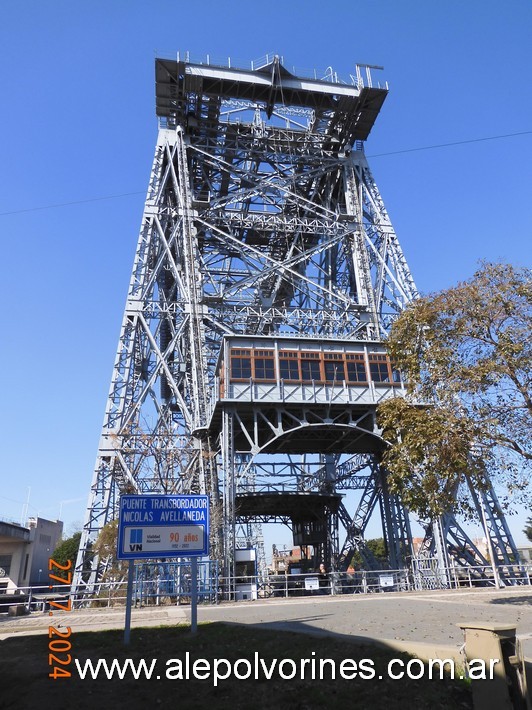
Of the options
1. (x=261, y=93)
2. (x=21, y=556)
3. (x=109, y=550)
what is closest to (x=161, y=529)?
(x=109, y=550)

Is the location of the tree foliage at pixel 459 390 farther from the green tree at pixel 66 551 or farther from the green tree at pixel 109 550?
the green tree at pixel 66 551

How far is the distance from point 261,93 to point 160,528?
38.0 metres

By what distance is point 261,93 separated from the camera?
41.3 meters

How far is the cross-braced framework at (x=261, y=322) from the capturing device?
1174 inches

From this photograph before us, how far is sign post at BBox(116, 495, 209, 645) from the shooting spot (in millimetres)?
11453

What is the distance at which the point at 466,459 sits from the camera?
15.9 metres

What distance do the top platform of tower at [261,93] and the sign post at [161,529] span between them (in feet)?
118

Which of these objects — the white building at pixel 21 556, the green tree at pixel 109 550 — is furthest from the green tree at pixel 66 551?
the green tree at pixel 109 550

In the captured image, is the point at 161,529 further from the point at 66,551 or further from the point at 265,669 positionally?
the point at 66,551

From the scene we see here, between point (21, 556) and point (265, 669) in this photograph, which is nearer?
point (265, 669)

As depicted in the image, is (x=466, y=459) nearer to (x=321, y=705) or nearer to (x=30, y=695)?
(x=321, y=705)

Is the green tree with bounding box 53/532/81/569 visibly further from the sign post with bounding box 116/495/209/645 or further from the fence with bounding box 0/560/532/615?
the sign post with bounding box 116/495/209/645

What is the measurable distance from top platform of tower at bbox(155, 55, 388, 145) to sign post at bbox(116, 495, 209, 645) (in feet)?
118

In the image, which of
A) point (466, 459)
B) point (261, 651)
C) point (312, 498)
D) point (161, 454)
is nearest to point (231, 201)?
point (161, 454)
